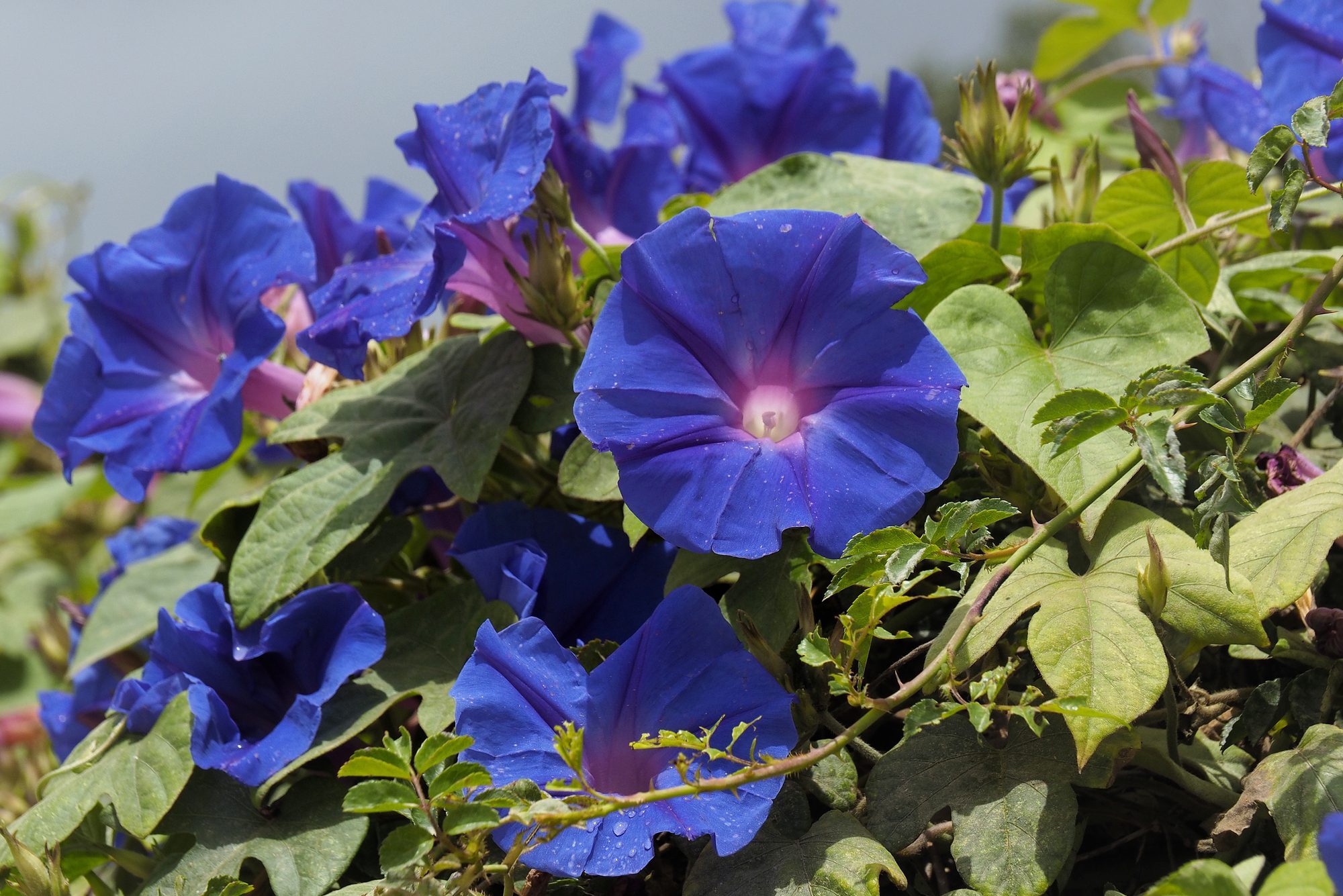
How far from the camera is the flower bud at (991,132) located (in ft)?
3.07

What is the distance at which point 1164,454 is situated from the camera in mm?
625

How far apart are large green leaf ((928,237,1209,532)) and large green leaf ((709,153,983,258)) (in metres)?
0.12

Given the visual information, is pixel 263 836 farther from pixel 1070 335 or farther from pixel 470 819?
pixel 1070 335

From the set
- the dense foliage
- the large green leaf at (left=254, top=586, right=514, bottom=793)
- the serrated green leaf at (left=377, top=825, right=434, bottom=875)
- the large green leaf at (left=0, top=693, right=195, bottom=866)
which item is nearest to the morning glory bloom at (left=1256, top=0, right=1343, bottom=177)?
the dense foliage

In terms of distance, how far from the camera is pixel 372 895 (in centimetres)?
71

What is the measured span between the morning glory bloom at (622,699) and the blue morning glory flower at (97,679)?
616mm

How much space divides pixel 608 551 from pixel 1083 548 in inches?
14.1

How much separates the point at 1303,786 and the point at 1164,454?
207 millimetres

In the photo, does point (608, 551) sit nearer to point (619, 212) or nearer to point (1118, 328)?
point (1118, 328)

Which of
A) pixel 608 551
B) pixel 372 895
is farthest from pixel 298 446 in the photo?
pixel 372 895

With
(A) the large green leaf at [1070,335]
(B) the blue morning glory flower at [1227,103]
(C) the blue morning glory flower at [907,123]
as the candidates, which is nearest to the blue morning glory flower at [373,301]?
(A) the large green leaf at [1070,335]

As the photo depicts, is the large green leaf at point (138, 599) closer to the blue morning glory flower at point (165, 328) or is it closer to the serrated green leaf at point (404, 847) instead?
the blue morning glory flower at point (165, 328)

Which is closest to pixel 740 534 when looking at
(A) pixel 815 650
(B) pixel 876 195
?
(A) pixel 815 650

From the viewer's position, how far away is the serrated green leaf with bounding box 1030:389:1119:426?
658 mm
